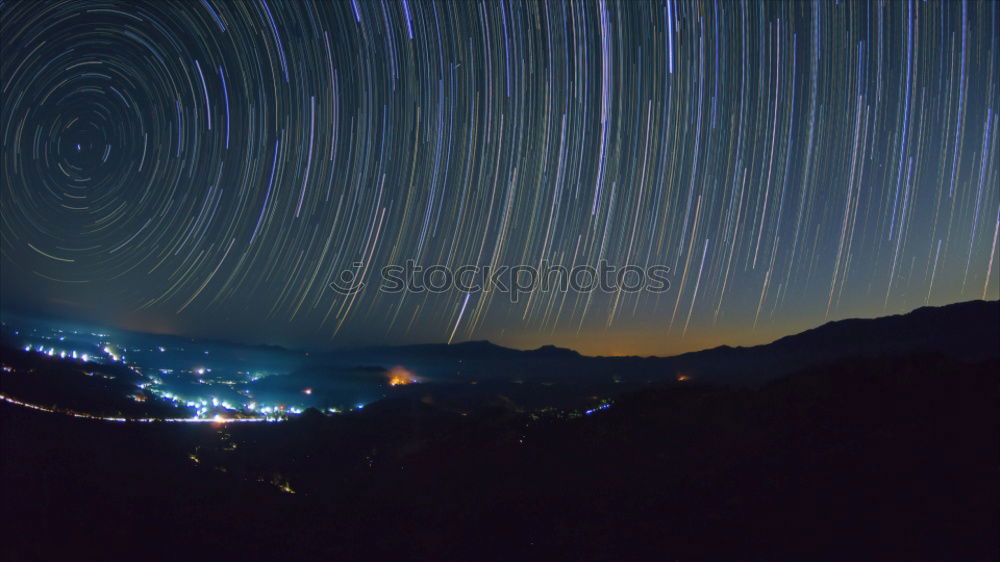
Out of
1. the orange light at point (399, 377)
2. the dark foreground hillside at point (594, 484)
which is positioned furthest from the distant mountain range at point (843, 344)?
the dark foreground hillside at point (594, 484)

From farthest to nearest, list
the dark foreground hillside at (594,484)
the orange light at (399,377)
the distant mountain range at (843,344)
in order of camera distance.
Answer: the orange light at (399,377)
the distant mountain range at (843,344)
the dark foreground hillside at (594,484)

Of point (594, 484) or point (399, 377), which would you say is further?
point (399, 377)

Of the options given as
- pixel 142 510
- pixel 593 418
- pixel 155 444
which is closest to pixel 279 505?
pixel 142 510

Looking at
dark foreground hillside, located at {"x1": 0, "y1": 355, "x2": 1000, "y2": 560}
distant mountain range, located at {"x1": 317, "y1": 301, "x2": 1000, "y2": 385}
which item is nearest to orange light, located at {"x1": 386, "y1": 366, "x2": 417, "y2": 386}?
distant mountain range, located at {"x1": 317, "y1": 301, "x2": 1000, "y2": 385}

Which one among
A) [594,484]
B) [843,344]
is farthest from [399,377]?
[594,484]

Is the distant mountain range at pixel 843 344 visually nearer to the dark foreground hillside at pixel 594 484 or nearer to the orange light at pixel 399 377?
the orange light at pixel 399 377

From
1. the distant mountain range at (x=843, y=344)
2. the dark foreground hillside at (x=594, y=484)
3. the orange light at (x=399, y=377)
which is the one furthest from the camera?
the orange light at (x=399, y=377)

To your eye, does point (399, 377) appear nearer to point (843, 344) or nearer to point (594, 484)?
point (843, 344)

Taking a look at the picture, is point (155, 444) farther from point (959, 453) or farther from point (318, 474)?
point (959, 453)
